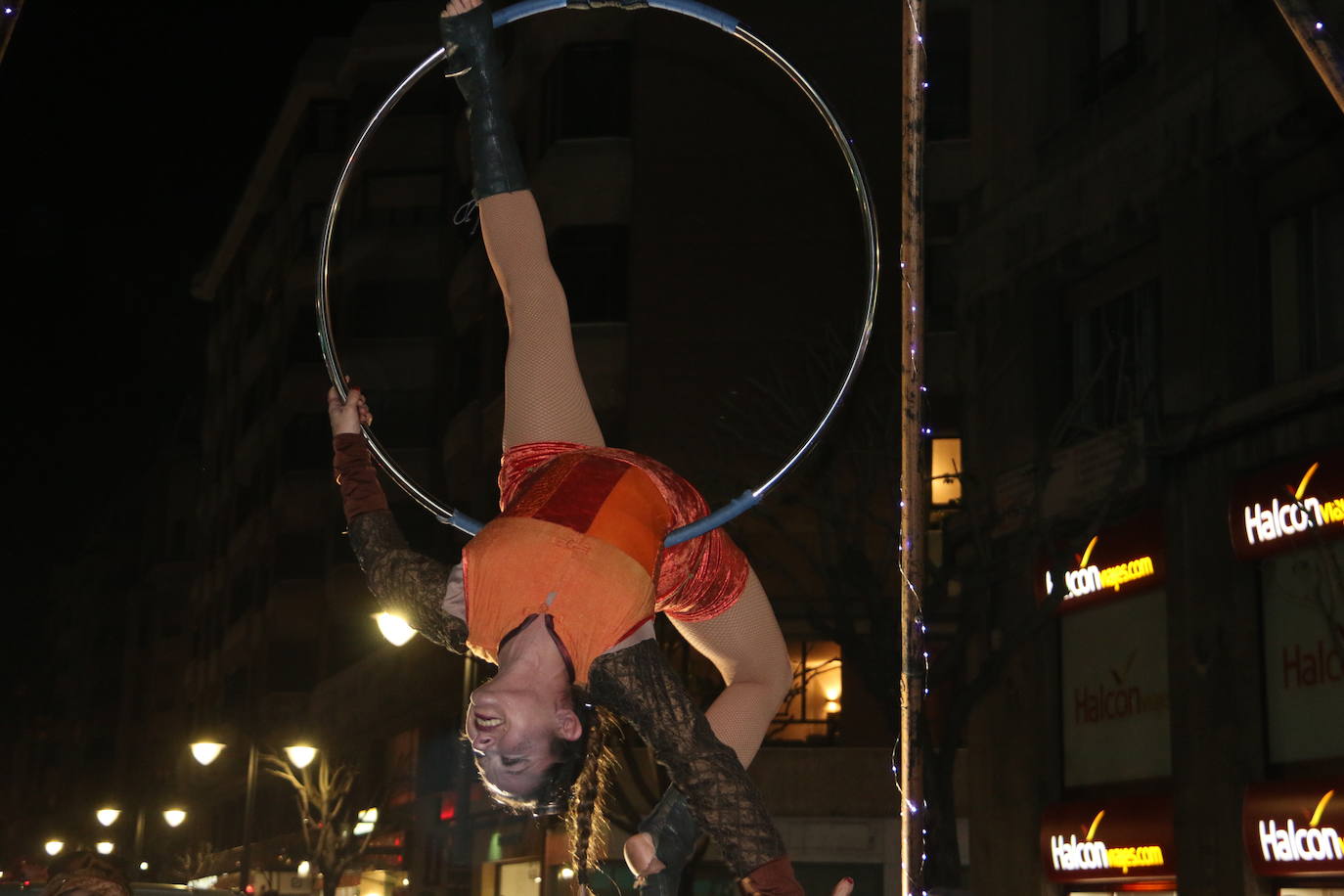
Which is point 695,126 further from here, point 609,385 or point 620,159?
point 609,385

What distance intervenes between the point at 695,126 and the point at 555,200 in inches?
129

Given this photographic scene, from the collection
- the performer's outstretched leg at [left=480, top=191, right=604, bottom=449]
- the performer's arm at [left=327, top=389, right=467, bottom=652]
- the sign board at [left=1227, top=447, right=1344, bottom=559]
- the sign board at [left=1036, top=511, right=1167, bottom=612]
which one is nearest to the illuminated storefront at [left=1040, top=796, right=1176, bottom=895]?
the sign board at [left=1036, top=511, right=1167, bottom=612]

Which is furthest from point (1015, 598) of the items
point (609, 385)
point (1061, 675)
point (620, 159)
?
point (620, 159)

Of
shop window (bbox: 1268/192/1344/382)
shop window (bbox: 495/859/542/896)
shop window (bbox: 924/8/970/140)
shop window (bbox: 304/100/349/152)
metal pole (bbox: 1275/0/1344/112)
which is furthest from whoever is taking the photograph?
shop window (bbox: 304/100/349/152)

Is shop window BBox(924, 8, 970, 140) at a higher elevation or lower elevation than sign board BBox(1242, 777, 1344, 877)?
higher

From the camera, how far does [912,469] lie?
6.29 meters

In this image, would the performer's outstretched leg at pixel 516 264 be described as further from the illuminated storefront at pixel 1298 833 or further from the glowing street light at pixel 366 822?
the glowing street light at pixel 366 822

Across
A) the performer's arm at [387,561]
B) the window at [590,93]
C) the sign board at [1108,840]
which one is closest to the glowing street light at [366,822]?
the window at [590,93]

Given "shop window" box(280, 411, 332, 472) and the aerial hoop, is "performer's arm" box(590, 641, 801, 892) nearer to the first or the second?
the aerial hoop

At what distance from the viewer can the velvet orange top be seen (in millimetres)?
4719

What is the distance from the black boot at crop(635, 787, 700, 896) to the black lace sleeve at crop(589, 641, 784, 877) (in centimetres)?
13

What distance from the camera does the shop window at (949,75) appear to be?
33.4m

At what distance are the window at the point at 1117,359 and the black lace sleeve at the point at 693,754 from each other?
47.4 feet

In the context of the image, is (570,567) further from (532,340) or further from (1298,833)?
(1298,833)
